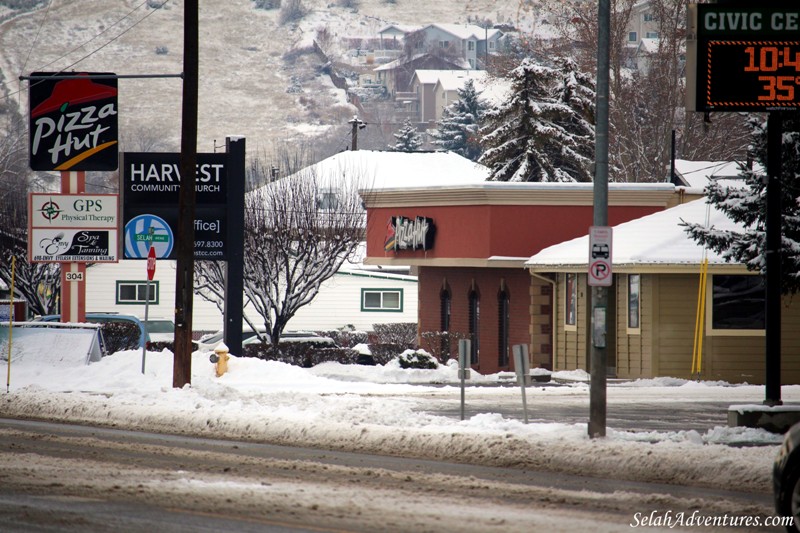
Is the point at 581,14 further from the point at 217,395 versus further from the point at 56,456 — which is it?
the point at 56,456

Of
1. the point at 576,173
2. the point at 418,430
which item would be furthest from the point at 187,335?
the point at 576,173

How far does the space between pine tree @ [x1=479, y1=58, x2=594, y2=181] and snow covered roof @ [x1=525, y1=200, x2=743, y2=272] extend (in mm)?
20918

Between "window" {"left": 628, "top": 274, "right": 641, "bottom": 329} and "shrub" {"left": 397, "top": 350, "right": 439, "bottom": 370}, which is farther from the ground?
"window" {"left": 628, "top": 274, "right": 641, "bottom": 329}

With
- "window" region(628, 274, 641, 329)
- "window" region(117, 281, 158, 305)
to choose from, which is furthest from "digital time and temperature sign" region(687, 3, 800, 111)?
"window" region(117, 281, 158, 305)

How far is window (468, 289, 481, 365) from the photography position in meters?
37.8

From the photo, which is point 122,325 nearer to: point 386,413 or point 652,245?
point 652,245

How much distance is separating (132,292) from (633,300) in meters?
25.7

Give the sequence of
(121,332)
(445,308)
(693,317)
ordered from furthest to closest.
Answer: (445,308) < (121,332) < (693,317)

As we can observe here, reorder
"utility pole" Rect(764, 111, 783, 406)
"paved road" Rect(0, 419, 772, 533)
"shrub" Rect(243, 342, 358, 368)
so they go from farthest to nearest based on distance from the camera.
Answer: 1. "shrub" Rect(243, 342, 358, 368)
2. "utility pole" Rect(764, 111, 783, 406)
3. "paved road" Rect(0, 419, 772, 533)

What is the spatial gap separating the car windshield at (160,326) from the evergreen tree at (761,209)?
26216 millimetres

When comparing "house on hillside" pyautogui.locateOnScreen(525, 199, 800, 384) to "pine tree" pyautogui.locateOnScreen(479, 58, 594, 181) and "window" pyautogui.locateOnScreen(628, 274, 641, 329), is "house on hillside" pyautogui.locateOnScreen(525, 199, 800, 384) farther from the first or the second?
"pine tree" pyautogui.locateOnScreen(479, 58, 594, 181)

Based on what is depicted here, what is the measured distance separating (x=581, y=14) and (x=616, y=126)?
620 centimetres

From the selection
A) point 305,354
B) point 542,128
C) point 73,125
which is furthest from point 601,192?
point 542,128

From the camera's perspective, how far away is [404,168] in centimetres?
7162
